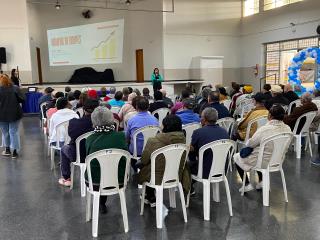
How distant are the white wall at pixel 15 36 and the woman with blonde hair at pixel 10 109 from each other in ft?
24.9

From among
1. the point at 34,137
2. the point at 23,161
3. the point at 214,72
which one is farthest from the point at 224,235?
the point at 214,72

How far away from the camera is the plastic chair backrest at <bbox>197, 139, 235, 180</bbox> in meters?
2.95

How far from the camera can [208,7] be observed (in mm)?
14164

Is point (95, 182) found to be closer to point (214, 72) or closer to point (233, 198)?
point (233, 198)

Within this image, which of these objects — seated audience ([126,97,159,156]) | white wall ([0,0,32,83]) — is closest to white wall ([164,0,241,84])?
white wall ([0,0,32,83])

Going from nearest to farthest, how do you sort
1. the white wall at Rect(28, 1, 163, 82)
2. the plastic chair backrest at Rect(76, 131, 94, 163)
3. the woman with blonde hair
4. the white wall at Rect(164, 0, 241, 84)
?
1. the plastic chair backrest at Rect(76, 131, 94, 163)
2. the woman with blonde hair
3. the white wall at Rect(164, 0, 241, 84)
4. the white wall at Rect(28, 1, 163, 82)

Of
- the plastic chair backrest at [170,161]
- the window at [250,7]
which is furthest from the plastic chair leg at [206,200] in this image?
the window at [250,7]

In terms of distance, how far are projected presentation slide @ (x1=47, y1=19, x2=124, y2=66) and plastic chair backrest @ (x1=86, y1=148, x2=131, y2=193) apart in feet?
36.0

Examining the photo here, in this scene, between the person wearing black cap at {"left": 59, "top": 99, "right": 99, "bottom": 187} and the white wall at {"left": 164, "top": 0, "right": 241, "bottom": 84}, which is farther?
the white wall at {"left": 164, "top": 0, "right": 241, "bottom": 84}

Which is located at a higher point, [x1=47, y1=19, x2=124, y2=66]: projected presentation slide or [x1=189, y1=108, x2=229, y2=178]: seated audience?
[x1=47, y1=19, x2=124, y2=66]: projected presentation slide

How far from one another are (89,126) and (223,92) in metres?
4.07

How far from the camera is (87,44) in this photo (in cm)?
1366

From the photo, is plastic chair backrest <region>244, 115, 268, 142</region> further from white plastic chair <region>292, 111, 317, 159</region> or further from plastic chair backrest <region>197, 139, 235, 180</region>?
plastic chair backrest <region>197, 139, 235, 180</region>

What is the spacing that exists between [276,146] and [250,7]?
42.4 feet
